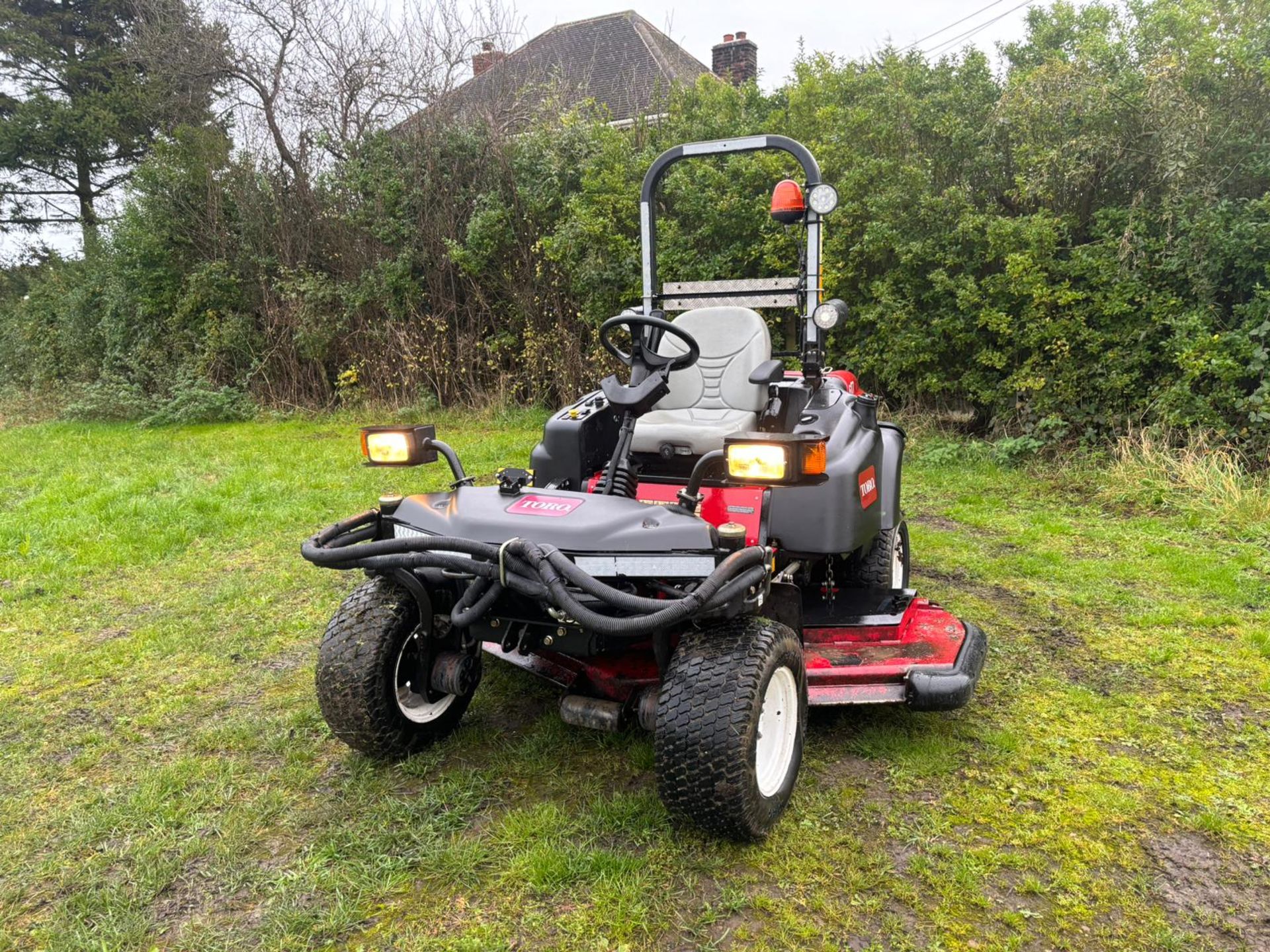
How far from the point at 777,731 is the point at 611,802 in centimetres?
52

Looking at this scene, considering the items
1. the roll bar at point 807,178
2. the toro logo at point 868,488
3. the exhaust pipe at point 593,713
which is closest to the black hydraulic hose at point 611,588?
the exhaust pipe at point 593,713

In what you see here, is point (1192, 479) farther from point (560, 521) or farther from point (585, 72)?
point (585, 72)

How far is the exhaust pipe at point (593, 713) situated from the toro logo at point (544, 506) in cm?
63

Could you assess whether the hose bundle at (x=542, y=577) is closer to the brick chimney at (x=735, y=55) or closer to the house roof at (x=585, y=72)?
the house roof at (x=585, y=72)

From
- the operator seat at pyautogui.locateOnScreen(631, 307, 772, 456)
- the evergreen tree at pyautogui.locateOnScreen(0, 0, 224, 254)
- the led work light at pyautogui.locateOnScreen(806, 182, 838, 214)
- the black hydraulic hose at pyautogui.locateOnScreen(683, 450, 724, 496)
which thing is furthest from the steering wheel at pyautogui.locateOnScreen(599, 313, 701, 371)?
the evergreen tree at pyautogui.locateOnScreen(0, 0, 224, 254)

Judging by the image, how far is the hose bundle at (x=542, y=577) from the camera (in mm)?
2078

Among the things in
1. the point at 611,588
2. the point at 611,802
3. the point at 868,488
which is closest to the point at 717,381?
the point at 868,488

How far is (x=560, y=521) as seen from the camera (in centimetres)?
236

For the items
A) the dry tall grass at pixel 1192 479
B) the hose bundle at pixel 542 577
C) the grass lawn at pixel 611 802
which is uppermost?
the hose bundle at pixel 542 577

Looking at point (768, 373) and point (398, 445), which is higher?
point (768, 373)

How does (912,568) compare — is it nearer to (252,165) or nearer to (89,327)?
(252,165)

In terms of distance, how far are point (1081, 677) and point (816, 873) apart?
5.46 ft

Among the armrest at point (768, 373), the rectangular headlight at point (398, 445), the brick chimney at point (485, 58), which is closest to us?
the rectangular headlight at point (398, 445)

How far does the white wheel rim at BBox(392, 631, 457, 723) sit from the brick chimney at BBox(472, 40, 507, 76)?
1023cm
